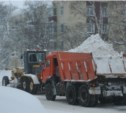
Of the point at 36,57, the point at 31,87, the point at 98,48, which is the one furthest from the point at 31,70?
the point at 98,48

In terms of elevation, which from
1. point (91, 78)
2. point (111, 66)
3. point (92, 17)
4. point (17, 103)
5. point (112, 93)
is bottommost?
point (112, 93)

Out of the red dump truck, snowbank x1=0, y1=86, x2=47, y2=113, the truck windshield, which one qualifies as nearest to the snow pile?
the red dump truck

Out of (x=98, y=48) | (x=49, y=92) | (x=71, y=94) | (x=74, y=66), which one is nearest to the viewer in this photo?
(x=74, y=66)

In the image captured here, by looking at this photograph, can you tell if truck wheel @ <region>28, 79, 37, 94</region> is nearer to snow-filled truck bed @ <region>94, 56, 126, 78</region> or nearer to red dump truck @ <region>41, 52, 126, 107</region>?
red dump truck @ <region>41, 52, 126, 107</region>

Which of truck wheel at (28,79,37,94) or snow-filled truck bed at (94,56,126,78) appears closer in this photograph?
snow-filled truck bed at (94,56,126,78)

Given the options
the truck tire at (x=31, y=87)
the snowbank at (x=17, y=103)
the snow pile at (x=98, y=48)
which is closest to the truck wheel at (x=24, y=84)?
the truck tire at (x=31, y=87)

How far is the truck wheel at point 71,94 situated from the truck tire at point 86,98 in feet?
1.36

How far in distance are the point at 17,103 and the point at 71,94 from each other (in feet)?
48.7

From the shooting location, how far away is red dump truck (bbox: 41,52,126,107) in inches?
737

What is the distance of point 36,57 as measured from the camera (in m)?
27.6

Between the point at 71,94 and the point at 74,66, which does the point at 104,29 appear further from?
the point at 74,66

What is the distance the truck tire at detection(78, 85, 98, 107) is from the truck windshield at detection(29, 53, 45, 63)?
816 cm

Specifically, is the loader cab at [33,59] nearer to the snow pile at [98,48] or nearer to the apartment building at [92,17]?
the snow pile at [98,48]

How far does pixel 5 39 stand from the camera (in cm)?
7375
